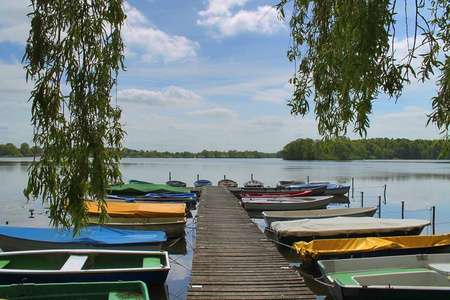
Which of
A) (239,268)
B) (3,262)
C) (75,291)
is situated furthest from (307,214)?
(3,262)

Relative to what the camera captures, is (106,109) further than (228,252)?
No

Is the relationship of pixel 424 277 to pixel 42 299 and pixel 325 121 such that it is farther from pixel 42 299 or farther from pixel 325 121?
pixel 42 299

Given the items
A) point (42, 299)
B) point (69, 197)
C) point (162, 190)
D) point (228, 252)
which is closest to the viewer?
point (69, 197)

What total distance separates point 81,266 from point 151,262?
1.69 m

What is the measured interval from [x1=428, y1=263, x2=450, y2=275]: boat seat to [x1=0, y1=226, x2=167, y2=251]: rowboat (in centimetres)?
750

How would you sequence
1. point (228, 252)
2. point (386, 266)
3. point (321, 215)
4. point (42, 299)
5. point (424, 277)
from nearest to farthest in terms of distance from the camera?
1. point (42, 299)
2. point (424, 277)
3. point (386, 266)
4. point (228, 252)
5. point (321, 215)

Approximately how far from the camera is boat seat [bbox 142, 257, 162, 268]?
870 centimetres

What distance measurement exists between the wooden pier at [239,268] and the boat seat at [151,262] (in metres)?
0.91

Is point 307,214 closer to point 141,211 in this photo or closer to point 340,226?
point 340,226

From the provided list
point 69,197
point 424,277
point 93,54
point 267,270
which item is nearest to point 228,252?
point 267,270

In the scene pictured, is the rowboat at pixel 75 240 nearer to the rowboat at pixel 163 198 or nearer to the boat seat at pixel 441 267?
the boat seat at pixel 441 267

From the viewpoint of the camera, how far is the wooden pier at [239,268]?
294 inches

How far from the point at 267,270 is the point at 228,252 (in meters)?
1.82

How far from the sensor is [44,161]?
512cm
